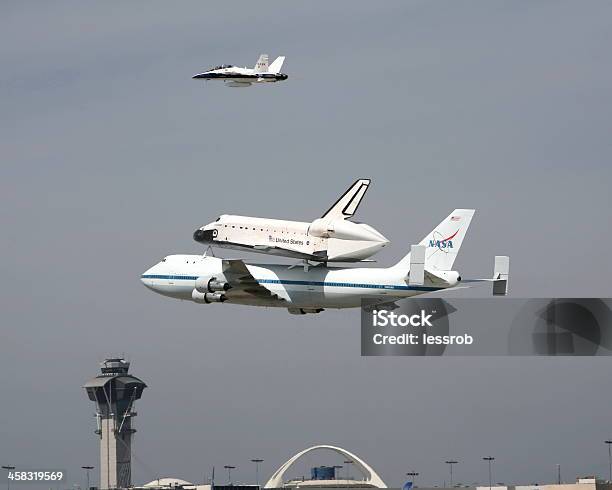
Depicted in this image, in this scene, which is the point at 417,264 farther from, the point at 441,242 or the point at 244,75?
the point at 244,75

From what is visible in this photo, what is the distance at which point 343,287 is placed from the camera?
12512 centimetres

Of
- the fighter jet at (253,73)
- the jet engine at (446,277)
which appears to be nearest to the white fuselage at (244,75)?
the fighter jet at (253,73)

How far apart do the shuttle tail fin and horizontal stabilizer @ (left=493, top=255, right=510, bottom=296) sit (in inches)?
199

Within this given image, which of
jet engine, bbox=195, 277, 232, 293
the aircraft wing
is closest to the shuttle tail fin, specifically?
the aircraft wing

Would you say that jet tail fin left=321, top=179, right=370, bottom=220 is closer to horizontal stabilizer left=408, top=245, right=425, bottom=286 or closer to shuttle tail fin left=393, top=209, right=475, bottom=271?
shuttle tail fin left=393, top=209, right=475, bottom=271

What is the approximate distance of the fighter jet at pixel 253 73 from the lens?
139 meters

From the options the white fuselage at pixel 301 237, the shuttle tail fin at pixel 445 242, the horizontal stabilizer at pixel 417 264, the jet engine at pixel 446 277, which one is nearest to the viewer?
the horizontal stabilizer at pixel 417 264

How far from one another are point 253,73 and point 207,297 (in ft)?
81.3

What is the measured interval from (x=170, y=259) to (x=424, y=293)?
29.5 meters

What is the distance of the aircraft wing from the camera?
128 meters

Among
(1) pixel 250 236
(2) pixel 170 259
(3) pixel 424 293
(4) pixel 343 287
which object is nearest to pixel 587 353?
(3) pixel 424 293

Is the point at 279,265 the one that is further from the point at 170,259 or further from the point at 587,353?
the point at 587,353

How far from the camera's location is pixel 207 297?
431ft

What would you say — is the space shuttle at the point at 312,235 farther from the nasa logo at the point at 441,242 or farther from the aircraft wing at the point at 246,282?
the nasa logo at the point at 441,242
